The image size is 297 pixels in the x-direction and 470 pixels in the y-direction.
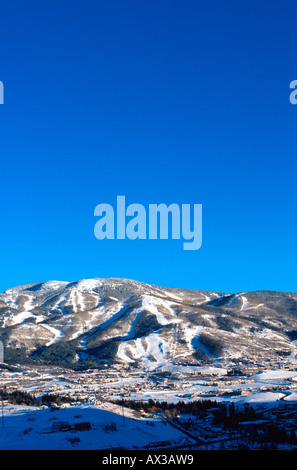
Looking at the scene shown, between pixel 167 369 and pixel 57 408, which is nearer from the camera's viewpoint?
pixel 57 408

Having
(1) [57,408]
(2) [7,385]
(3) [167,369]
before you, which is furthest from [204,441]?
(3) [167,369]

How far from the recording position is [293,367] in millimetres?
190375

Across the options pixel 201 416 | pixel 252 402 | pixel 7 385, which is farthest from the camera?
pixel 7 385

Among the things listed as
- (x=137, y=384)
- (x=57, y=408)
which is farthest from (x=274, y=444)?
(x=137, y=384)

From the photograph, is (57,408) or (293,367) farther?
(293,367)

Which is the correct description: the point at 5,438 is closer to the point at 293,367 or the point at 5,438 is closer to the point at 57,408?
the point at 57,408

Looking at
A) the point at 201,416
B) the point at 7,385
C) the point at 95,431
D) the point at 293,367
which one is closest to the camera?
A: the point at 95,431

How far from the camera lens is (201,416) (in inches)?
3755

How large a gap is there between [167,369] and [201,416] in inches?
3879

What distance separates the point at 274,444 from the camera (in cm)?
6944

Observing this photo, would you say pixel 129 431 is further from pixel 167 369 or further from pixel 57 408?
pixel 167 369

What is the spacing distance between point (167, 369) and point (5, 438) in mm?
125775
